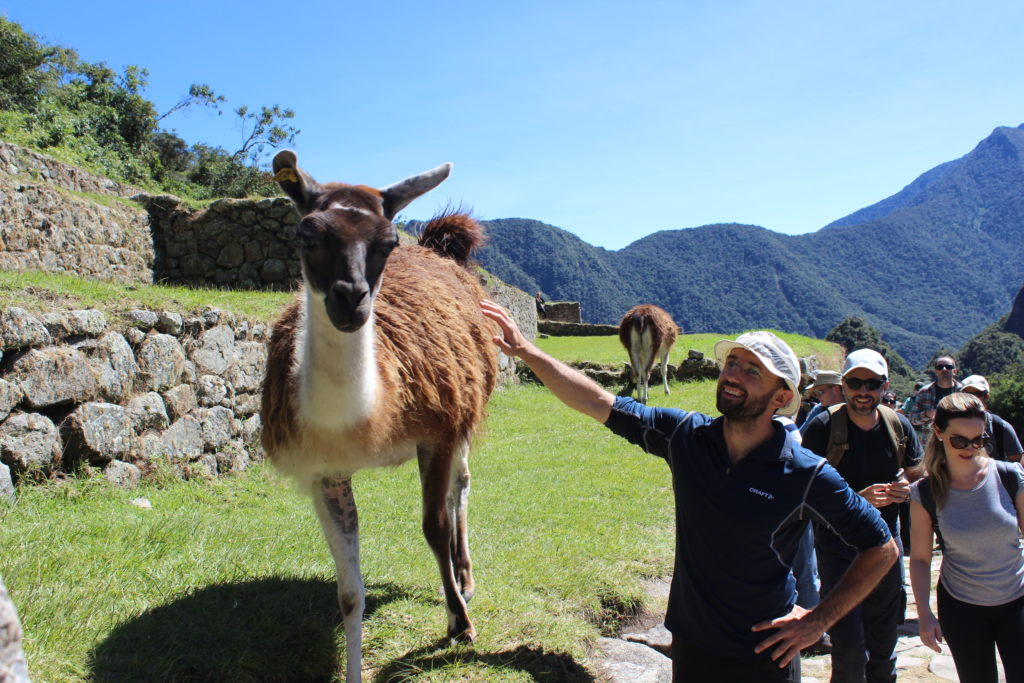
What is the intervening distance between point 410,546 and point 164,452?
7.40 ft

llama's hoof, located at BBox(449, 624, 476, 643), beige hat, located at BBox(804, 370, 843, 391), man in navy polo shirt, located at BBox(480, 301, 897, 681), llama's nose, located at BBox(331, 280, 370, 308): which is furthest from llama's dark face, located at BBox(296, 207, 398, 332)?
beige hat, located at BBox(804, 370, 843, 391)

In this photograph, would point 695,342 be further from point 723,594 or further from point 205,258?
point 723,594

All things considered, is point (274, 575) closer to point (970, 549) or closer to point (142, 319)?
point (142, 319)

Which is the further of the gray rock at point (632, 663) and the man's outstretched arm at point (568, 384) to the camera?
the gray rock at point (632, 663)

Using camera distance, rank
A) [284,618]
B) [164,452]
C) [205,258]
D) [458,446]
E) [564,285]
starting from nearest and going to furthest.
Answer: [284,618], [458,446], [164,452], [205,258], [564,285]

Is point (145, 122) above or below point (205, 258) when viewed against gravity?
above

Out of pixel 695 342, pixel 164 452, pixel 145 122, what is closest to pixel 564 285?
pixel 695 342

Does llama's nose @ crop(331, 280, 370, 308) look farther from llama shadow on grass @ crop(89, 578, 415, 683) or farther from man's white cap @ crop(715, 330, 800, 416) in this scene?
llama shadow on grass @ crop(89, 578, 415, 683)

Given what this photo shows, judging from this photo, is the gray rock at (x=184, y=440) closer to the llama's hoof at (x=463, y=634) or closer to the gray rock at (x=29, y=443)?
the gray rock at (x=29, y=443)

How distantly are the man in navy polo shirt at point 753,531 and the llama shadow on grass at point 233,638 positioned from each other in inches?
70.5

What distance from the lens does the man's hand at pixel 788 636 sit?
213 centimetres

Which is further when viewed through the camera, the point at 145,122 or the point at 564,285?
the point at 564,285

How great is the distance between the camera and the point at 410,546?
4.86m

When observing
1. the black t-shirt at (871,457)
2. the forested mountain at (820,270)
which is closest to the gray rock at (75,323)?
the black t-shirt at (871,457)
